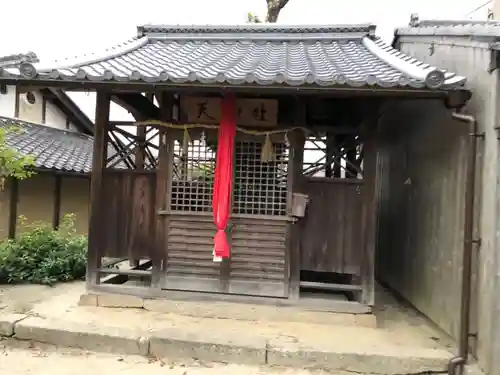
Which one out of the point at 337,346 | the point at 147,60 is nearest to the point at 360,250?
the point at 337,346

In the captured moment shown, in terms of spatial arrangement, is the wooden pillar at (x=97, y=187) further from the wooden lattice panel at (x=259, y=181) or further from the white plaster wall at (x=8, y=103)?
the white plaster wall at (x=8, y=103)

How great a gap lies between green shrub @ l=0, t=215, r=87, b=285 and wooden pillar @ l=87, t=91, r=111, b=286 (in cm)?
204

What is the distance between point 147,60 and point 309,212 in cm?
407

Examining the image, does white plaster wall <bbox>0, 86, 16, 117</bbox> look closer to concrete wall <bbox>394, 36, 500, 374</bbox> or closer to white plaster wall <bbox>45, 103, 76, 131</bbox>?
white plaster wall <bbox>45, 103, 76, 131</bbox>

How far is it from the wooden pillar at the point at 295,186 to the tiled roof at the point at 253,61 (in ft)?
2.61

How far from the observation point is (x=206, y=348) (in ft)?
19.7

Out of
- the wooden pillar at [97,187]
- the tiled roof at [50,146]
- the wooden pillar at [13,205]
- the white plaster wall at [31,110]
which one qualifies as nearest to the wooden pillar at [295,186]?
the wooden pillar at [97,187]

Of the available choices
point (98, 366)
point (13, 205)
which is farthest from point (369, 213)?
point (13, 205)

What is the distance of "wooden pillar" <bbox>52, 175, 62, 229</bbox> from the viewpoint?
14.2 metres

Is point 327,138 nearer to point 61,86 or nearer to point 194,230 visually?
point 194,230

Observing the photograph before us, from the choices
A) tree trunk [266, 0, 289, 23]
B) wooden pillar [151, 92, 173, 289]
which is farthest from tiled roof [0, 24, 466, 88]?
tree trunk [266, 0, 289, 23]

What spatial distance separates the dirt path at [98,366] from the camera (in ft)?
18.4

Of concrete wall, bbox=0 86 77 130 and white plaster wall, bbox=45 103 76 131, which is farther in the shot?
white plaster wall, bbox=45 103 76 131

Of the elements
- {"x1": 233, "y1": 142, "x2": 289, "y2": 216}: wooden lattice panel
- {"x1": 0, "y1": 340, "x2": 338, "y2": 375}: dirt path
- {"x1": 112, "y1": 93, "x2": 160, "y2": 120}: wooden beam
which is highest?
{"x1": 112, "y1": 93, "x2": 160, "y2": 120}: wooden beam
